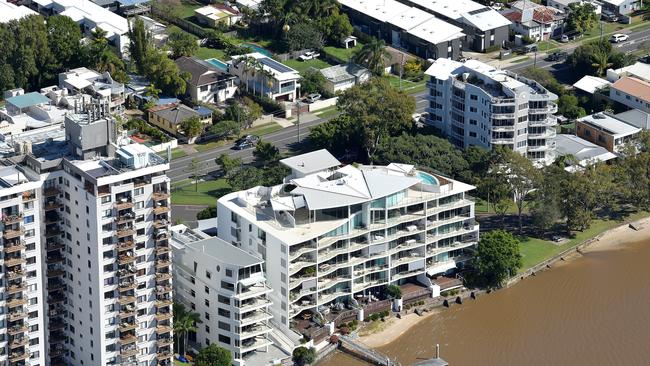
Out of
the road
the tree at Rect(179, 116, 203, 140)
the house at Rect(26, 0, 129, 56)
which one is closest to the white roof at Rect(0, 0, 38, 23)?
the house at Rect(26, 0, 129, 56)

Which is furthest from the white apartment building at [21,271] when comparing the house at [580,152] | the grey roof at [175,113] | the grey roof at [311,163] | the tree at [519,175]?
the house at [580,152]

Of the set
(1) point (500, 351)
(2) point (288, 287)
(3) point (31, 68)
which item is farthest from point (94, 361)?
(3) point (31, 68)

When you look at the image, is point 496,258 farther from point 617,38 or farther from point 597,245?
point 617,38

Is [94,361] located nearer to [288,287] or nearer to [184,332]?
[184,332]

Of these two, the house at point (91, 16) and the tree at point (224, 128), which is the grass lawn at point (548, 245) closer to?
the tree at point (224, 128)

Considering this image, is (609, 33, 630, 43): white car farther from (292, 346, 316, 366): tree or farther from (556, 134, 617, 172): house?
(292, 346, 316, 366): tree

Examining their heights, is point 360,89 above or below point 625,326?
above
